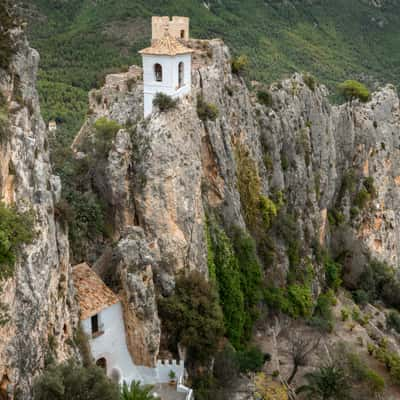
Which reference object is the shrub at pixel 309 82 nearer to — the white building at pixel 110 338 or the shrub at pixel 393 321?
the shrub at pixel 393 321

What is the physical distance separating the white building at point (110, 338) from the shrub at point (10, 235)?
6.30m

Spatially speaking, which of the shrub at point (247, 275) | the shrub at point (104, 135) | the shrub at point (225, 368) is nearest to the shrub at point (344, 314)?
the shrub at point (247, 275)

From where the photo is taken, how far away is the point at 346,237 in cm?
4569

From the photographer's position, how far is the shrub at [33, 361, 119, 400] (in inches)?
547

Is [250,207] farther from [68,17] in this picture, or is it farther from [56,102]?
[68,17]

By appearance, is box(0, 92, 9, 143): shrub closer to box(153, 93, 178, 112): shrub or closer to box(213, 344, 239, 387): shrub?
box(153, 93, 178, 112): shrub

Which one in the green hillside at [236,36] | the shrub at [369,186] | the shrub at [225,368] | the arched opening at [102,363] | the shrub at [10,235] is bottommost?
the shrub at [225,368]

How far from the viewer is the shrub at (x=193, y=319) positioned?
22875mm

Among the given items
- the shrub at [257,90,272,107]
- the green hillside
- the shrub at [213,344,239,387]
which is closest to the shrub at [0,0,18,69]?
the shrub at [213,344,239,387]

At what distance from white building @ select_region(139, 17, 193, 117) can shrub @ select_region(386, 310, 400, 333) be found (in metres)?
25.6

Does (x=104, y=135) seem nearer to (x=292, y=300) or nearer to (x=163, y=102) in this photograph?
(x=163, y=102)

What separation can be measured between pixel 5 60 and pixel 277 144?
85.5ft

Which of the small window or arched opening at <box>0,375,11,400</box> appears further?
the small window

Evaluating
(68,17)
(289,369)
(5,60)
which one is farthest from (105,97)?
(68,17)
